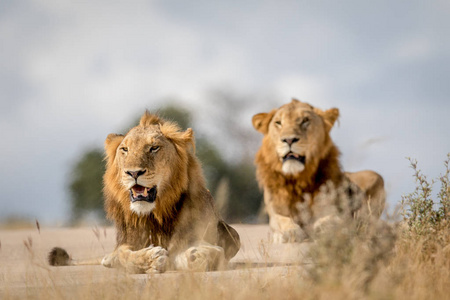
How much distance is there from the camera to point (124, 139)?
5441 millimetres

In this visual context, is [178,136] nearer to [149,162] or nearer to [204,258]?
[149,162]

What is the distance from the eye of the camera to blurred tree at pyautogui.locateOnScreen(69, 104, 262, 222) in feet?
64.1

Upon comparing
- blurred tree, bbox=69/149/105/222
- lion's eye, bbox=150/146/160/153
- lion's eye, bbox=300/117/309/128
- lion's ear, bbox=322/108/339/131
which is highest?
lion's ear, bbox=322/108/339/131

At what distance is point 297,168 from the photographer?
25.4 ft

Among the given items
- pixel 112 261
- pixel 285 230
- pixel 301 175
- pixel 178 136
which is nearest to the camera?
pixel 112 261

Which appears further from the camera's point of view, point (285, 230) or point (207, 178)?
point (207, 178)

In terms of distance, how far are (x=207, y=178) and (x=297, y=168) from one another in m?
11.6

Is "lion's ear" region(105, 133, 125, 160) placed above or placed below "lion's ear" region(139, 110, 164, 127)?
below

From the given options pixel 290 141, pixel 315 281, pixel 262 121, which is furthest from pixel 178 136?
pixel 262 121

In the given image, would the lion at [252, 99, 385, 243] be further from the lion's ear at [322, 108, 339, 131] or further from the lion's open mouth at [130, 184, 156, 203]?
the lion's open mouth at [130, 184, 156, 203]

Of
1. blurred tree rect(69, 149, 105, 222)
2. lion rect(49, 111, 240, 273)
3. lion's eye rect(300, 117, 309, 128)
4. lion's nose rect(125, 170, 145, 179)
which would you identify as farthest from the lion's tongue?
blurred tree rect(69, 149, 105, 222)

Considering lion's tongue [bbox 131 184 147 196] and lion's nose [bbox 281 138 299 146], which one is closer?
lion's tongue [bbox 131 184 147 196]

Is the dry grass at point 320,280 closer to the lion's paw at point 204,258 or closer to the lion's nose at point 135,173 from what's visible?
the lion's paw at point 204,258

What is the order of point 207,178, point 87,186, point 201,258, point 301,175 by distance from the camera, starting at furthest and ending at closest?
point 87,186 < point 207,178 < point 301,175 < point 201,258
